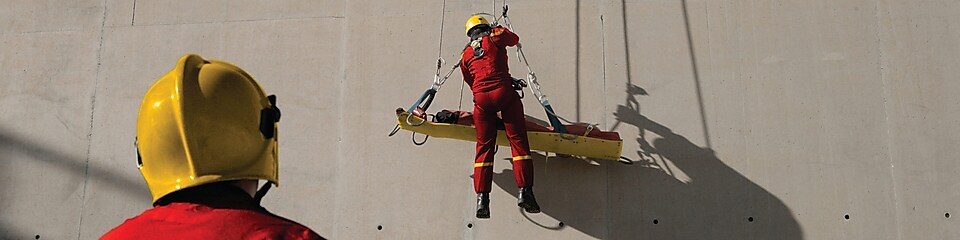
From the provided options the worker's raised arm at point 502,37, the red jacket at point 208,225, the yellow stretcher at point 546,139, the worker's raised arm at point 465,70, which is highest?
the worker's raised arm at point 502,37

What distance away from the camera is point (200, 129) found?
174cm

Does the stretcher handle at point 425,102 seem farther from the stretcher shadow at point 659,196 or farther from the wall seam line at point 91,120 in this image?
the wall seam line at point 91,120

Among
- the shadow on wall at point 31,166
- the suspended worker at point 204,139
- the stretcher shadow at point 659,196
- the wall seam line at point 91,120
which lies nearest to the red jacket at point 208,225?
the suspended worker at point 204,139

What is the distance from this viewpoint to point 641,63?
6039 millimetres

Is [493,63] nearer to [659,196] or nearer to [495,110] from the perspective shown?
[495,110]

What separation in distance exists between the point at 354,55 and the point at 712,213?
2818 millimetres

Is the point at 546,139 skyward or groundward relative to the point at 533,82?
groundward

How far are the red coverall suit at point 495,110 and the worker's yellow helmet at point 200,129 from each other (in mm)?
3559

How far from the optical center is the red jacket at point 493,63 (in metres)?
5.38

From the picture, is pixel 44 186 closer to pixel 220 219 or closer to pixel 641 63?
pixel 641 63

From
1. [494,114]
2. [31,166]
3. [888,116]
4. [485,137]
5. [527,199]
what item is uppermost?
[888,116]

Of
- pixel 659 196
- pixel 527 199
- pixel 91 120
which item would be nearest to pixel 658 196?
pixel 659 196

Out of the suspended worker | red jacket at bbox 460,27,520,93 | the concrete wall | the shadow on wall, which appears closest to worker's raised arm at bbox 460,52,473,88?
red jacket at bbox 460,27,520,93

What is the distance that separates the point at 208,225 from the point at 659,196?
4651 mm
